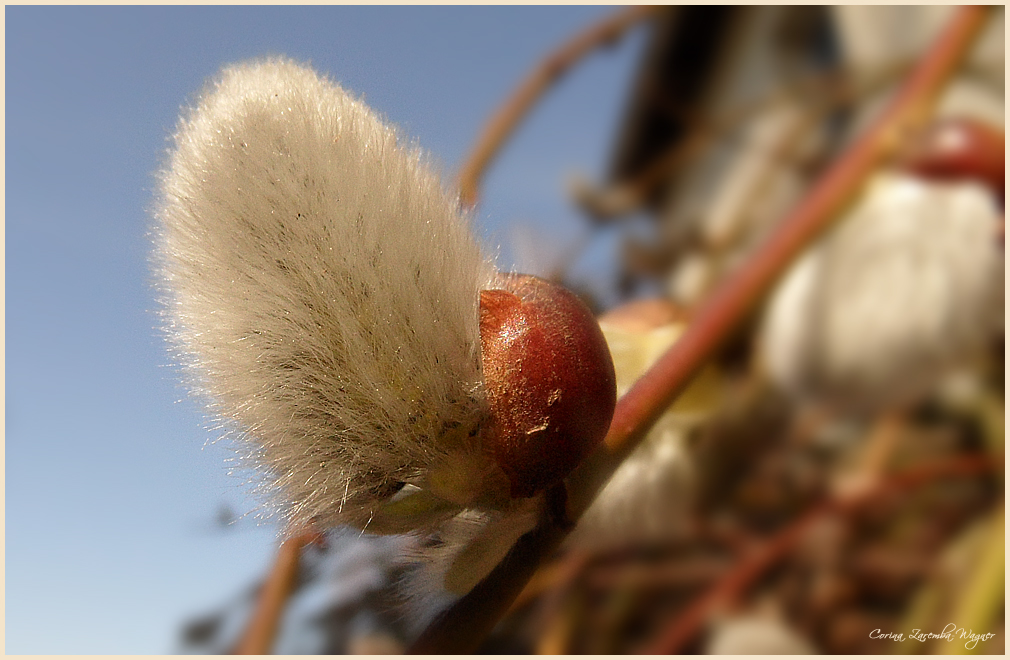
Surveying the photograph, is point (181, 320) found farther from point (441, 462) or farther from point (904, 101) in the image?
point (904, 101)

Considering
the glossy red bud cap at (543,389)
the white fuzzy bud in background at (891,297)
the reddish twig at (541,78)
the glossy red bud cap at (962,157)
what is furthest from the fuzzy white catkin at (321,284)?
the glossy red bud cap at (962,157)

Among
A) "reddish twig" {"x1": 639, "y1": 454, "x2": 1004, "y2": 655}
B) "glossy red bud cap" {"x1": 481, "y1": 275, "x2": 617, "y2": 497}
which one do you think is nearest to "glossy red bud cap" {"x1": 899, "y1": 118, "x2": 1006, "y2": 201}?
"reddish twig" {"x1": 639, "y1": 454, "x2": 1004, "y2": 655}

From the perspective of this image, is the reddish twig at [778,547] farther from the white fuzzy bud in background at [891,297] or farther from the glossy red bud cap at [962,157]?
the glossy red bud cap at [962,157]

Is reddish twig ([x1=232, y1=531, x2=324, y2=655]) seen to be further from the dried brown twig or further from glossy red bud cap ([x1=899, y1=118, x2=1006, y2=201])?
glossy red bud cap ([x1=899, y1=118, x2=1006, y2=201])

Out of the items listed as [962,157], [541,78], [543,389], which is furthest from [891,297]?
[543,389]

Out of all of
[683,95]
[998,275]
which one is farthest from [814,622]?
[683,95]

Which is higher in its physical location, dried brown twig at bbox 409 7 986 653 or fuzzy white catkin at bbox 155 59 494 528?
fuzzy white catkin at bbox 155 59 494 528
